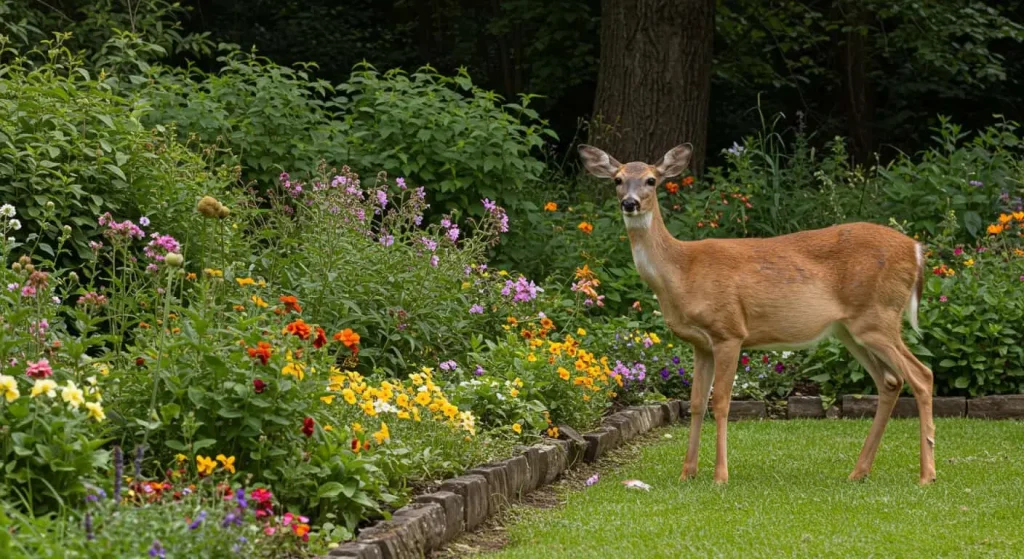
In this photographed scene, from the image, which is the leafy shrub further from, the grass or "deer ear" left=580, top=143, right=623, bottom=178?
the grass

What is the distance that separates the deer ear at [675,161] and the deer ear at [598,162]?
0.27 meters

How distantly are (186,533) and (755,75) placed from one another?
1558 centimetres

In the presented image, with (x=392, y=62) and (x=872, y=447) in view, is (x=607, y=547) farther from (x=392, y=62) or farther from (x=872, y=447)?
(x=392, y=62)

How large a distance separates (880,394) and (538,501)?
2.10 m

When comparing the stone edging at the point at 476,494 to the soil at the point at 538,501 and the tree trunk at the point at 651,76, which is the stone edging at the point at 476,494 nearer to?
the soil at the point at 538,501

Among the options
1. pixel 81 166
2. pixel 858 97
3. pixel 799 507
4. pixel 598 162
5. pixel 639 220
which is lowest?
pixel 799 507

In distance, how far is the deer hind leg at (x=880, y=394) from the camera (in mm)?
7266

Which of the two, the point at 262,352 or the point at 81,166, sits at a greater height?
the point at 81,166

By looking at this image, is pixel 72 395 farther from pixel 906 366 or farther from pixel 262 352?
pixel 906 366

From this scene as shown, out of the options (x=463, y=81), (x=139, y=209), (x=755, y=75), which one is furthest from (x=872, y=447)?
(x=755, y=75)

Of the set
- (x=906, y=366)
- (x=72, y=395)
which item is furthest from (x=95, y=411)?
(x=906, y=366)

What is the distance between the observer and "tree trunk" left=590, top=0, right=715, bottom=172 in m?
14.2

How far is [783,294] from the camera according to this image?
7414 mm

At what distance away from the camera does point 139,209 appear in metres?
8.23
